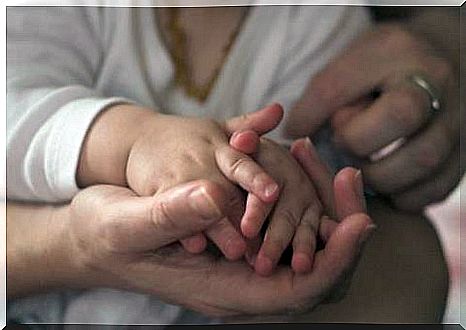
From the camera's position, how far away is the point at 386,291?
2.48 feet

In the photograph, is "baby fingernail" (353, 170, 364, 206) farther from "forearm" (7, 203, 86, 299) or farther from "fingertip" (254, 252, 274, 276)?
"forearm" (7, 203, 86, 299)

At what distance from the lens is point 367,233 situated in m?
0.75

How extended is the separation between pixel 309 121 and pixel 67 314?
29cm

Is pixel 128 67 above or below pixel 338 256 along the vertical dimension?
above

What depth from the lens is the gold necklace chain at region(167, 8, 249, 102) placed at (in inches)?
30.3

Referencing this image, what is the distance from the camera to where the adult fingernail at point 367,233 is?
2.45ft

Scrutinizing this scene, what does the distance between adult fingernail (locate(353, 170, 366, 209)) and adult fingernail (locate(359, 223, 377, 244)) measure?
23mm

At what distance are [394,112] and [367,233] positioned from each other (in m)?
0.11

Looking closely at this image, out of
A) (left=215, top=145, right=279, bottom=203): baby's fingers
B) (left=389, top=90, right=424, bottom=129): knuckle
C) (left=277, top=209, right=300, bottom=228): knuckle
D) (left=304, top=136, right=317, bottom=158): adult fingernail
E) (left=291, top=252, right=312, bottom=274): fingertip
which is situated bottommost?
(left=291, top=252, right=312, bottom=274): fingertip

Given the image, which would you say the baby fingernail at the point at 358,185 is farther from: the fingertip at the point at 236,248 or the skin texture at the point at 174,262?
the fingertip at the point at 236,248

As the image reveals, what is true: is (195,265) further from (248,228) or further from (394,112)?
(394,112)

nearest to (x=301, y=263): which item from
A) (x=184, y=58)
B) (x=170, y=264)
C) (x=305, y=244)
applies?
(x=305, y=244)

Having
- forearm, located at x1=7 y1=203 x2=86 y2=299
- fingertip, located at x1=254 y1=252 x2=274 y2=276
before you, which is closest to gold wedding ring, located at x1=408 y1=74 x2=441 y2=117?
fingertip, located at x1=254 y1=252 x2=274 y2=276

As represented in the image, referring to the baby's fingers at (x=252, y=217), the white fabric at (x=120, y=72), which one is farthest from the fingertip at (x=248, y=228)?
the white fabric at (x=120, y=72)
